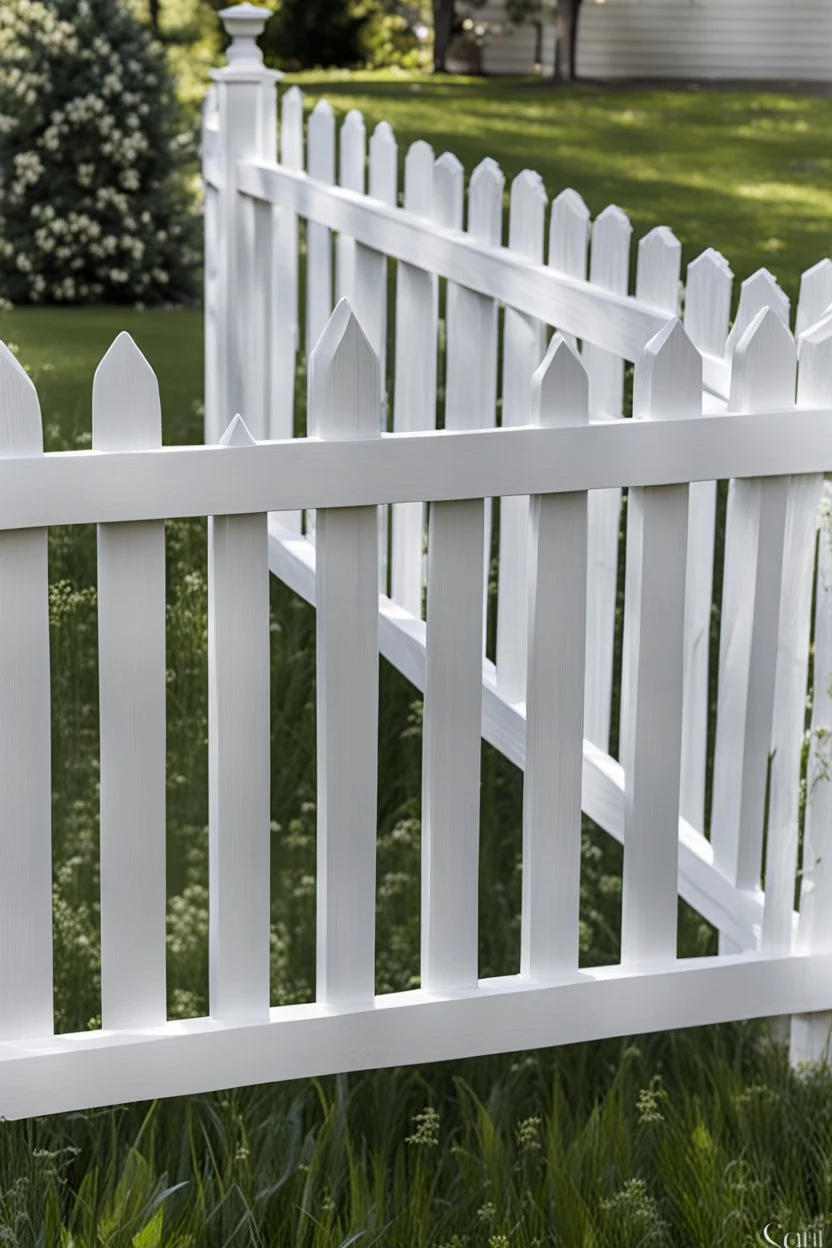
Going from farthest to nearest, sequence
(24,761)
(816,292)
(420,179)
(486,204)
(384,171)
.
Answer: (384,171) → (420,179) → (486,204) → (816,292) → (24,761)

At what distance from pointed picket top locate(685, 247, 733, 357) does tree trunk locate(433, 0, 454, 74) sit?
13.2 metres

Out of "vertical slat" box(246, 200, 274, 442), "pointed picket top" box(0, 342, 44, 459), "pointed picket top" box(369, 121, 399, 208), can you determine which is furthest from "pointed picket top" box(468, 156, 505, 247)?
"pointed picket top" box(0, 342, 44, 459)

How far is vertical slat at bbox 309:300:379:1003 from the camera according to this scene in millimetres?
2096

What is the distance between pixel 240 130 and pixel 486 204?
5.00 ft

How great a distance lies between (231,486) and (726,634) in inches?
35.9

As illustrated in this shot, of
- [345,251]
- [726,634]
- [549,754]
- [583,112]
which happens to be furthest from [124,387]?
[583,112]

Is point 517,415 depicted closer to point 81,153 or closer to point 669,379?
point 669,379

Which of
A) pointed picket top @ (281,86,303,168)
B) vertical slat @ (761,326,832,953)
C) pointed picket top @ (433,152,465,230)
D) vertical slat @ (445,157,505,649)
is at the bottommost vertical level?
vertical slat @ (761,326,832,953)

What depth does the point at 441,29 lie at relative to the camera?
15.7m

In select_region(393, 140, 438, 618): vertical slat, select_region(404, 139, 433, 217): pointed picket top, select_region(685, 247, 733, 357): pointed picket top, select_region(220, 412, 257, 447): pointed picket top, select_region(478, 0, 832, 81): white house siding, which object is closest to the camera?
select_region(220, 412, 257, 447): pointed picket top

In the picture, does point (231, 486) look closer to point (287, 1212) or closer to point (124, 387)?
point (124, 387)

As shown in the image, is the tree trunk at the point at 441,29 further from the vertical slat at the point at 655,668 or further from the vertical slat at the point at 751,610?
the vertical slat at the point at 655,668

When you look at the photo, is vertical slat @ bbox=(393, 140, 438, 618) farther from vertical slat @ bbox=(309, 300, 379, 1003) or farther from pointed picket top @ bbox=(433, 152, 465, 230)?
vertical slat @ bbox=(309, 300, 379, 1003)

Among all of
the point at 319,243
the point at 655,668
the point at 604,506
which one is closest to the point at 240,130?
the point at 319,243
